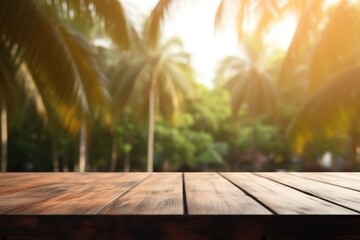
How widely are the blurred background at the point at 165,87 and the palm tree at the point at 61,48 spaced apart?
2 cm

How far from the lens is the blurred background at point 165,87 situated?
5.58m

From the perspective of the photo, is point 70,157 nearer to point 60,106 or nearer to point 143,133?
point 143,133

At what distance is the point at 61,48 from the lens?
5207mm

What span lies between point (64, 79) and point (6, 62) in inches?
84.1

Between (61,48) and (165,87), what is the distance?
48.2 feet

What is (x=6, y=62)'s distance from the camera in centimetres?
689

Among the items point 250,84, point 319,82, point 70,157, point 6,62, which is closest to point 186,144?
point 250,84

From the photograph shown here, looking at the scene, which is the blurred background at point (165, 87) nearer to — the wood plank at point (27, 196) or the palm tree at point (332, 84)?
the palm tree at point (332, 84)
